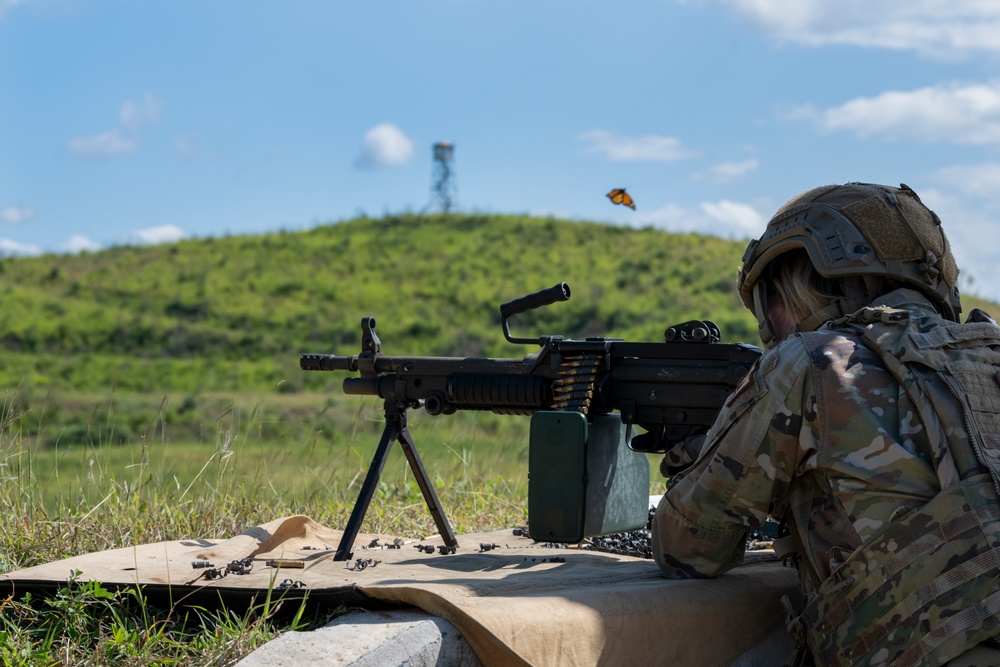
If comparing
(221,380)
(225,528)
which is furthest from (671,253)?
(225,528)

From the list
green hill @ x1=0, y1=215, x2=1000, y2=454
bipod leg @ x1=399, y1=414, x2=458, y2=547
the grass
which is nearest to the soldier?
bipod leg @ x1=399, y1=414, x2=458, y2=547

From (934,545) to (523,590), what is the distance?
1357 mm

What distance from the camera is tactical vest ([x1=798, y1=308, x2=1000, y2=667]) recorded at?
2.89m

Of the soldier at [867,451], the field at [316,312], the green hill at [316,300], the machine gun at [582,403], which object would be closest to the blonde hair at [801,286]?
the soldier at [867,451]

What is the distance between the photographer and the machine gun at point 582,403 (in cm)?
414

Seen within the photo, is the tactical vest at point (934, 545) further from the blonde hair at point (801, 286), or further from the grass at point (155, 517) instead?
the grass at point (155, 517)

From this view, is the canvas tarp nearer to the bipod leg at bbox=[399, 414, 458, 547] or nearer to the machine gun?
the bipod leg at bbox=[399, 414, 458, 547]

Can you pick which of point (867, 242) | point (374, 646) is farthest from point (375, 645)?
point (867, 242)

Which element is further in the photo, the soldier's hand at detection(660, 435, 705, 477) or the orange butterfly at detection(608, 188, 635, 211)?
the orange butterfly at detection(608, 188, 635, 211)

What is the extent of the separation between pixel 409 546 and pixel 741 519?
205 cm

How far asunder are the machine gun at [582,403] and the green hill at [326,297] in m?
24.0

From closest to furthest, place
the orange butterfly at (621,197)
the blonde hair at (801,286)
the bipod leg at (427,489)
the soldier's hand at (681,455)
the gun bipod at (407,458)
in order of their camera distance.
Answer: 1. the blonde hair at (801,286)
2. the soldier's hand at (681,455)
3. the gun bipod at (407,458)
4. the bipod leg at (427,489)
5. the orange butterfly at (621,197)

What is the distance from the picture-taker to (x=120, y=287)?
40.5m

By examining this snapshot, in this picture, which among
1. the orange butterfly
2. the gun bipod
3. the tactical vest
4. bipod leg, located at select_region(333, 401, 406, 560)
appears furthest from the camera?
the orange butterfly
